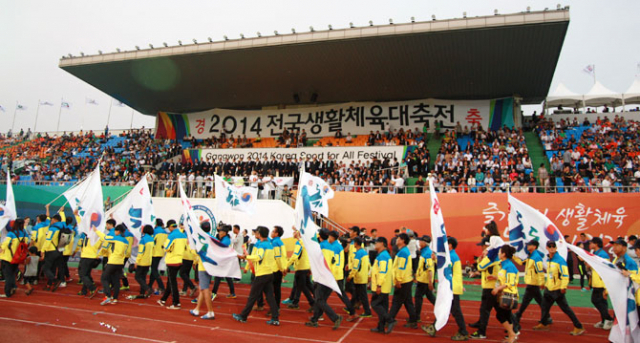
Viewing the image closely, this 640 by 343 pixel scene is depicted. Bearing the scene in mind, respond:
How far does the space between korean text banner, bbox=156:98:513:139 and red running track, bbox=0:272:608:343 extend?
672 inches

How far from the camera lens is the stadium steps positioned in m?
20.1

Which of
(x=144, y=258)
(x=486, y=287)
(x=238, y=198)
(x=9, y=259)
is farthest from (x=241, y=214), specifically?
(x=486, y=287)

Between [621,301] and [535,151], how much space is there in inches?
668

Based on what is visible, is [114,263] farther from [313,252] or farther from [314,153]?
[314,153]

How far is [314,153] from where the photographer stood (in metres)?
22.5

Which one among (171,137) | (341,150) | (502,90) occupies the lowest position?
(341,150)

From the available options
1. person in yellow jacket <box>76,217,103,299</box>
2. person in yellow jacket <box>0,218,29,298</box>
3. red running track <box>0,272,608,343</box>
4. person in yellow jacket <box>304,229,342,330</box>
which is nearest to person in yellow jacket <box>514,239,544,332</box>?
red running track <box>0,272,608,343</box>

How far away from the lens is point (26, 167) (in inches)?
1204

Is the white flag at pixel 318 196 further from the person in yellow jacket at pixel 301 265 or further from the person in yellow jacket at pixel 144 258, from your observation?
the person in yellow jacket at pixel 144 258

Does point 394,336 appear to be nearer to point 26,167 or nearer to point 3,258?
point 3,258

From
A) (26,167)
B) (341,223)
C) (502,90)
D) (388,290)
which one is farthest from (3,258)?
(26,167)

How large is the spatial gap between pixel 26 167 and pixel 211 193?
794 inches

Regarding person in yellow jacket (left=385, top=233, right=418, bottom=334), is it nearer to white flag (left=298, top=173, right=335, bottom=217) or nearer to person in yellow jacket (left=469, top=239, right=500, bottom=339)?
person in yellow jacket (left=469, top=239, right=500, bottom=339)

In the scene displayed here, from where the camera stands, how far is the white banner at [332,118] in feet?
81.7
